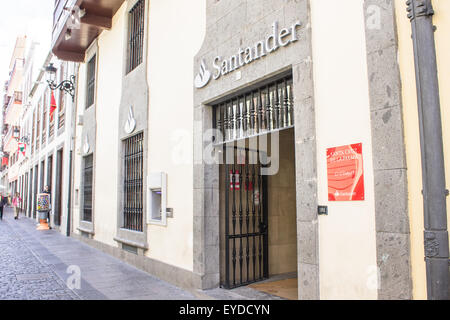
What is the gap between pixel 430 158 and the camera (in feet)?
10.7

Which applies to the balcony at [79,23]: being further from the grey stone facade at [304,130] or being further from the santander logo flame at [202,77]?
the grey stone facade at [304,130]

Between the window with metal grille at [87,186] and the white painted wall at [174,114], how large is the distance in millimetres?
5383

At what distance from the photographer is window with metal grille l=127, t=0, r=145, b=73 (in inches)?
389

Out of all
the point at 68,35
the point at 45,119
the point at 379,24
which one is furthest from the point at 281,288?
the point at 45,119

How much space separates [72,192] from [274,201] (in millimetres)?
10056

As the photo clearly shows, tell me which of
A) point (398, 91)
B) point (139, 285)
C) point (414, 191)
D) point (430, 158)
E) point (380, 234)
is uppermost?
point (398, 91)

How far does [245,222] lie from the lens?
7016 millimetres

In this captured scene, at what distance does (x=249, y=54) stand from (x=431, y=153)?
3135mm

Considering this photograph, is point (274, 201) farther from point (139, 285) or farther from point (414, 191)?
point (414, 191)

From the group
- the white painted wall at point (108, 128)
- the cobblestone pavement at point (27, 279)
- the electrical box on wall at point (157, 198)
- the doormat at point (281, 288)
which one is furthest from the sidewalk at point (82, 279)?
the electrical box on wall at point (157, 198)

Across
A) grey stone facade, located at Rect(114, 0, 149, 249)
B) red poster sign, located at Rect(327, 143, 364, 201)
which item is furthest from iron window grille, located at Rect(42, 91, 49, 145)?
A: red poster sign, located at Rect(327, 143, 364, 201)

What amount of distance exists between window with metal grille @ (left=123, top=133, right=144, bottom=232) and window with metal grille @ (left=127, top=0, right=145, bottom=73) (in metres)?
2.03

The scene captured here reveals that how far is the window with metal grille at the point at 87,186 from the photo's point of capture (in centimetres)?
1305
